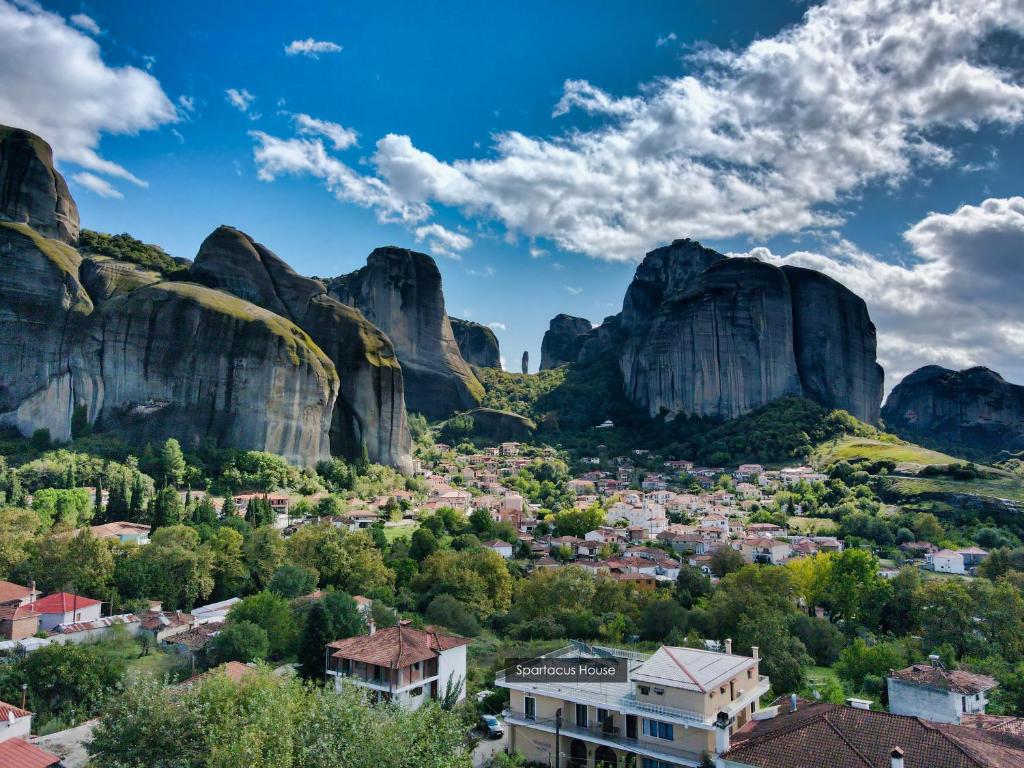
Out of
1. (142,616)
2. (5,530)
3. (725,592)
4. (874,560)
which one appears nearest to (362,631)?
(142,616)

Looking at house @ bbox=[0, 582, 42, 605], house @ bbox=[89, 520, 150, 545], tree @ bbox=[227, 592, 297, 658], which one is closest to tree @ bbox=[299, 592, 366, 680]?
tree @ bbox=[227, 592, 297, 658]

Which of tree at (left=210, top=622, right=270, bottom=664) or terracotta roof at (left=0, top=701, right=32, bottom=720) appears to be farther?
tree at (left=210, top=622, right=270, bottom=664)

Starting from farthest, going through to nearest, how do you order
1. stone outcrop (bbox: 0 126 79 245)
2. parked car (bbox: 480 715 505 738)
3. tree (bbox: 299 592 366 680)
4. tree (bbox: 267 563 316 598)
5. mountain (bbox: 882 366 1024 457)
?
mountain (bbox: 882 366 1024 457), stone outcrop (bbox: 0 126 79 245), tree (bbox: 267 563 316 598), tree (bbox: 299 592 366 680), parked car (bbox: 480 715 505 738)

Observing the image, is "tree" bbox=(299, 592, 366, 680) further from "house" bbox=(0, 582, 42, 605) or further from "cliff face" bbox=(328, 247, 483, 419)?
"cliff face" bbox=(328, 247, 483, 419)

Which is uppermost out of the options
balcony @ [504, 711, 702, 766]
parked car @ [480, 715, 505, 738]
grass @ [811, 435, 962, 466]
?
grass @ [811, 435, 962, 466]

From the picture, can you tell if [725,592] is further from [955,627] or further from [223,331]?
[223,331]

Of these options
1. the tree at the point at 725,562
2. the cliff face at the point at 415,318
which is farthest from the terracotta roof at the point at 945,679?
the cliff face at the point at 415,318
